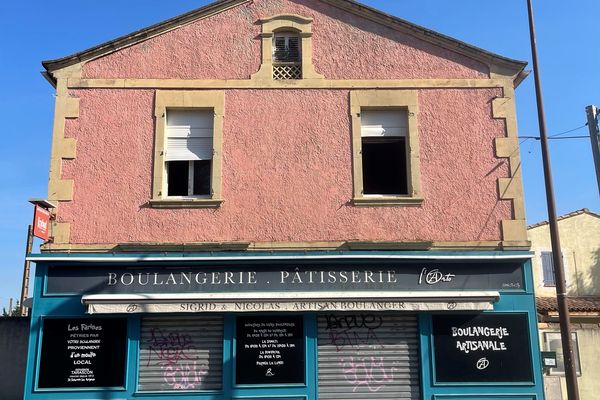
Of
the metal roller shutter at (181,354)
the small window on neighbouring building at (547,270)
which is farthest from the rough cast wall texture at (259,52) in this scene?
the small window on neighbouring building at (547,270)

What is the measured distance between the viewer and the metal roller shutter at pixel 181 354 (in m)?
9.21

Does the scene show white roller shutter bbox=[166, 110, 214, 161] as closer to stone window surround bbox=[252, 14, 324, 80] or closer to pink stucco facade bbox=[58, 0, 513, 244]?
pink stucco facade bbox=[58, 0, 513, 244]

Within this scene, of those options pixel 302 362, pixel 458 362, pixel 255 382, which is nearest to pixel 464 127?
pixel 458 362

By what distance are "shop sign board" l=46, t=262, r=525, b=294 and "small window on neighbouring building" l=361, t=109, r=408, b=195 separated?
4.68 feet

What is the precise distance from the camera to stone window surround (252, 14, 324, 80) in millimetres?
10391

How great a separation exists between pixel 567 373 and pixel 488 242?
2.34 metres

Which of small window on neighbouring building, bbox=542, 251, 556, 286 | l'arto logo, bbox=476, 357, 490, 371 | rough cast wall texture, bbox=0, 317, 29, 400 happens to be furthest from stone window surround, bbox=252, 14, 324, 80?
small window on neighbouring building, bbox=542, 251, 556, 286

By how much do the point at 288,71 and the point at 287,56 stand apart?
0.30 m

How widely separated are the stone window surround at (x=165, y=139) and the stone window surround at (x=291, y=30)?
1051mm

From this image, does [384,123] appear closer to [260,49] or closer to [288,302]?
[260,49]

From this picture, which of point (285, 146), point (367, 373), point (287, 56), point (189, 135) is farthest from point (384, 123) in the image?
point (367, 373)

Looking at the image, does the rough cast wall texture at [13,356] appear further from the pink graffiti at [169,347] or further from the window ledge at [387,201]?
the window ledge at [387,201]

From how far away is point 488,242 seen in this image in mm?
9758

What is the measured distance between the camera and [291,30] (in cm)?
1065
